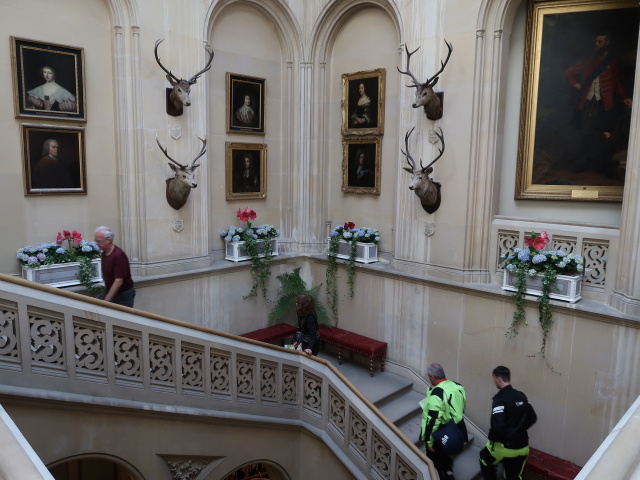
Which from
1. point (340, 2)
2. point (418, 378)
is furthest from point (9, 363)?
point (340, 2)

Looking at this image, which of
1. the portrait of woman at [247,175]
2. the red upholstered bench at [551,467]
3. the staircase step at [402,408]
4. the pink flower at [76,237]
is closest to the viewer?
the red upholstered bench at [551,467]

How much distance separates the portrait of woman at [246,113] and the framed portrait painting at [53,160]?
8.96 ft

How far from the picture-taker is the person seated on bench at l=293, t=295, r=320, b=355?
6.48 metres

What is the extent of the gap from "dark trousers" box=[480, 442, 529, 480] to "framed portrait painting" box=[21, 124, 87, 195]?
20.8 feet

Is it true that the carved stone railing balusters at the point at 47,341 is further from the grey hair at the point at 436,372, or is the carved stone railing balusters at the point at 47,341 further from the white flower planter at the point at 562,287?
the white flower planter at the point at 562,287

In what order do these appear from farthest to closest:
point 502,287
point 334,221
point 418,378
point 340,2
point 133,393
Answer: point 334,221, point 340,2, point 418,378, point 502,287, point 133,393

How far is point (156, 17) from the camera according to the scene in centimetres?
720

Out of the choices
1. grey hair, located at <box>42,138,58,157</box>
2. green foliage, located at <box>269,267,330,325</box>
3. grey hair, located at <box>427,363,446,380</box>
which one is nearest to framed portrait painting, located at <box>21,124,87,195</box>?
grey hair, located at <box>42,138,58,157</box>

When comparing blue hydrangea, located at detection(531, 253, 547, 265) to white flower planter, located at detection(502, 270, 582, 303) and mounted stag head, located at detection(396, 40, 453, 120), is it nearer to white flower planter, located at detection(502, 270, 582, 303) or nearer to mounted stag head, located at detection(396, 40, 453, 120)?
white flower planter, located at detection(502, 270, 582, 303)

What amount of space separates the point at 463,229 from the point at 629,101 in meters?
2.66

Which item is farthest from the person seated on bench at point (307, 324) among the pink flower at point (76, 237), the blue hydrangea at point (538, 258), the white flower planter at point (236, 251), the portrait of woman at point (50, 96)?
the portrait of woman at point (50, 96)

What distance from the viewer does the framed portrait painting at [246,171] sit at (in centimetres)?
870

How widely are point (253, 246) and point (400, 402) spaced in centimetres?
358

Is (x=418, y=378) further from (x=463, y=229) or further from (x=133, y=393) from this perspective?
(x=133, y=393)
